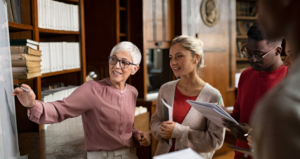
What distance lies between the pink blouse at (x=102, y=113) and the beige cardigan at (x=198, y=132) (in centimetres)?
29

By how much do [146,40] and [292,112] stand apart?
342 cm

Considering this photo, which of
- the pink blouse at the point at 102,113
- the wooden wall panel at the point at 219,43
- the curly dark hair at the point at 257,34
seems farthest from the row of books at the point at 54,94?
the wooden wall panel at the point at 219,43

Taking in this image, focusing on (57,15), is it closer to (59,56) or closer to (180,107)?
(59,56)

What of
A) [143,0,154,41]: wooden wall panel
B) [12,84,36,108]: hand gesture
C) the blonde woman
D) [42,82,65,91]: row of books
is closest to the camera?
[12,84,36,108]: hand gesture

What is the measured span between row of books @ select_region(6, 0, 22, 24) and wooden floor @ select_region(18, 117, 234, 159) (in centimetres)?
87

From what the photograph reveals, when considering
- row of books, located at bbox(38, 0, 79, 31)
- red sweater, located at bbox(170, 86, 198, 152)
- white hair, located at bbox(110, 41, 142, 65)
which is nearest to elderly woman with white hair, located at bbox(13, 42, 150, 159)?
white hair, located at bbox(110, 41, 142, 65)

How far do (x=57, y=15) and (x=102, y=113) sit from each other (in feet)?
4.83

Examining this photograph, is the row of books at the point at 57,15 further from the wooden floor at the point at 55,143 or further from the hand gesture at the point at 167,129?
the hand gesture at the point at 167,129

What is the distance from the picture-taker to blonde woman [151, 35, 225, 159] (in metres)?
1.80

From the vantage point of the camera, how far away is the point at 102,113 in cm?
163

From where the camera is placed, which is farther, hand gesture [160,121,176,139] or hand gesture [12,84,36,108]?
hand gesture [160,121,176,139]

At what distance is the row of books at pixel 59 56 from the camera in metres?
2.52

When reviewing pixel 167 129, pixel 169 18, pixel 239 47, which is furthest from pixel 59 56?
pixel 239 47

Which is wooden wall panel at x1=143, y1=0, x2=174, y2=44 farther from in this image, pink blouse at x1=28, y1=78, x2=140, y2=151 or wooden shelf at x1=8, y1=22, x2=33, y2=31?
pink blouse at x1=28, y1=78, x2=140, y2=151
